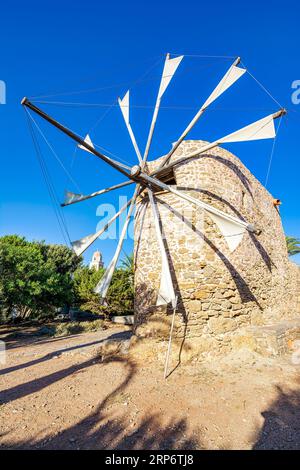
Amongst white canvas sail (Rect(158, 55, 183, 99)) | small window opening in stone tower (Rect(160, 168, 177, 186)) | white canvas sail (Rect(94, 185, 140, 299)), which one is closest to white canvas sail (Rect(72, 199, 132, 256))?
white canvas sail (Rect(94, 185, 140, 299))

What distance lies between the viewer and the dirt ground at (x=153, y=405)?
12.3 ft

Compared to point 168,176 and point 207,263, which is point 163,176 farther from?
point 207,263

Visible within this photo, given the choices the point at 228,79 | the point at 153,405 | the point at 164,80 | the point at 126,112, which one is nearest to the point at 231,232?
the point at 153,405

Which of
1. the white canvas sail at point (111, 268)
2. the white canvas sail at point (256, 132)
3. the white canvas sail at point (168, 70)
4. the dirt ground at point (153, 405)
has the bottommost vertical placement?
the dirt ground at point (153, 405)

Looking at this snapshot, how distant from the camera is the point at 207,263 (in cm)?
729

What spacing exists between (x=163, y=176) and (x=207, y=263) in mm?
3596

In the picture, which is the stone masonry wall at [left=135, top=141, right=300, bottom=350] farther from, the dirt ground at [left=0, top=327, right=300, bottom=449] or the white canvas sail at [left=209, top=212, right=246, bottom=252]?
the dirt ground at [left=0, top=327, right=300, bottom=449]

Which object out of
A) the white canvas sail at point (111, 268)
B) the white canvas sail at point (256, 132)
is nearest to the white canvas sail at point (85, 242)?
the white canvas sail at point (111, 268)

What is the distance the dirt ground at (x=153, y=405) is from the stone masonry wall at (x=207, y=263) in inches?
44.8

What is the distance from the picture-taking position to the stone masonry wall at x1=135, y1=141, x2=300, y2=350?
7.09 metres

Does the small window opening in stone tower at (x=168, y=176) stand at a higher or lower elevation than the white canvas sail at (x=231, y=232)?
higher

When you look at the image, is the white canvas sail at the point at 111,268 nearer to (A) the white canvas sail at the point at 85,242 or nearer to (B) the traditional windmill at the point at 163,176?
(B) the traditional windmill at the point at 163,176
